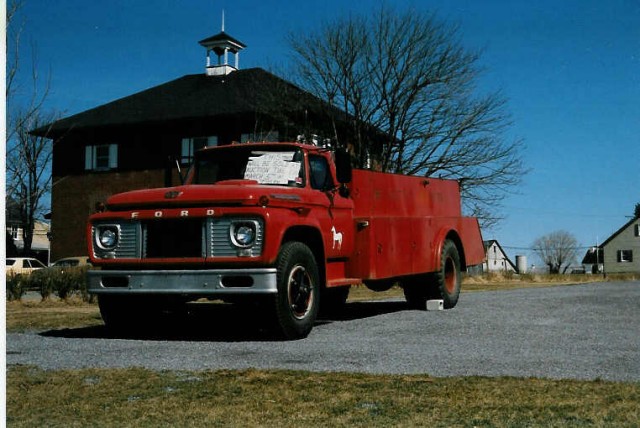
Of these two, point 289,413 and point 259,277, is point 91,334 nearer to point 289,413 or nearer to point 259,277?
point 259,277

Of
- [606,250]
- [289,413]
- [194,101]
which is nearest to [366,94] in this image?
[194,101]

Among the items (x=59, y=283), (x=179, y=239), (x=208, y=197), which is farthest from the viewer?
(x=59, y=283)

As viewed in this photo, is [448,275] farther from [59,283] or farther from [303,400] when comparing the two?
[59,283]

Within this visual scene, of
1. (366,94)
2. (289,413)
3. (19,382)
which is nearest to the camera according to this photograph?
(289,413)

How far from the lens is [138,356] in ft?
25.1

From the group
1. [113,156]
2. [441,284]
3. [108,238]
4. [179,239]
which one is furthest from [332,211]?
[113,156]

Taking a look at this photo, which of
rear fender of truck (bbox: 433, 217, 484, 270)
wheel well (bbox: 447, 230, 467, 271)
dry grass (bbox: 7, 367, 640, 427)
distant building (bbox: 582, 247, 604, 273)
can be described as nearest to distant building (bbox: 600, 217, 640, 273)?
distant building (bbox: 582, 247, 604, 273)

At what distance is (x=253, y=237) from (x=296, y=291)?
983 mm

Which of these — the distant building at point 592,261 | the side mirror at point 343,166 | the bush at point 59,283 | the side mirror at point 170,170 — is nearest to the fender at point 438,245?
the side mirror at point 343,166

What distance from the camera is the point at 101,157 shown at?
40625 millimetres

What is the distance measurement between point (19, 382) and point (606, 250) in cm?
9243

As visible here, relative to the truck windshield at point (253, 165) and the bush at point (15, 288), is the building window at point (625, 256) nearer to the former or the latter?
the bush at point (15, 288)

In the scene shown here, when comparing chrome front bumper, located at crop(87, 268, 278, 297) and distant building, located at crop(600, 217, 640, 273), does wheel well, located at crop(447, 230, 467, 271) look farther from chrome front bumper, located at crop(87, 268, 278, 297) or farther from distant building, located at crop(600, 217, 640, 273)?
distant building, located at crop(600, 217, 640, 273)

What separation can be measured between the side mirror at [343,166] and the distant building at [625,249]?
8399 cm
